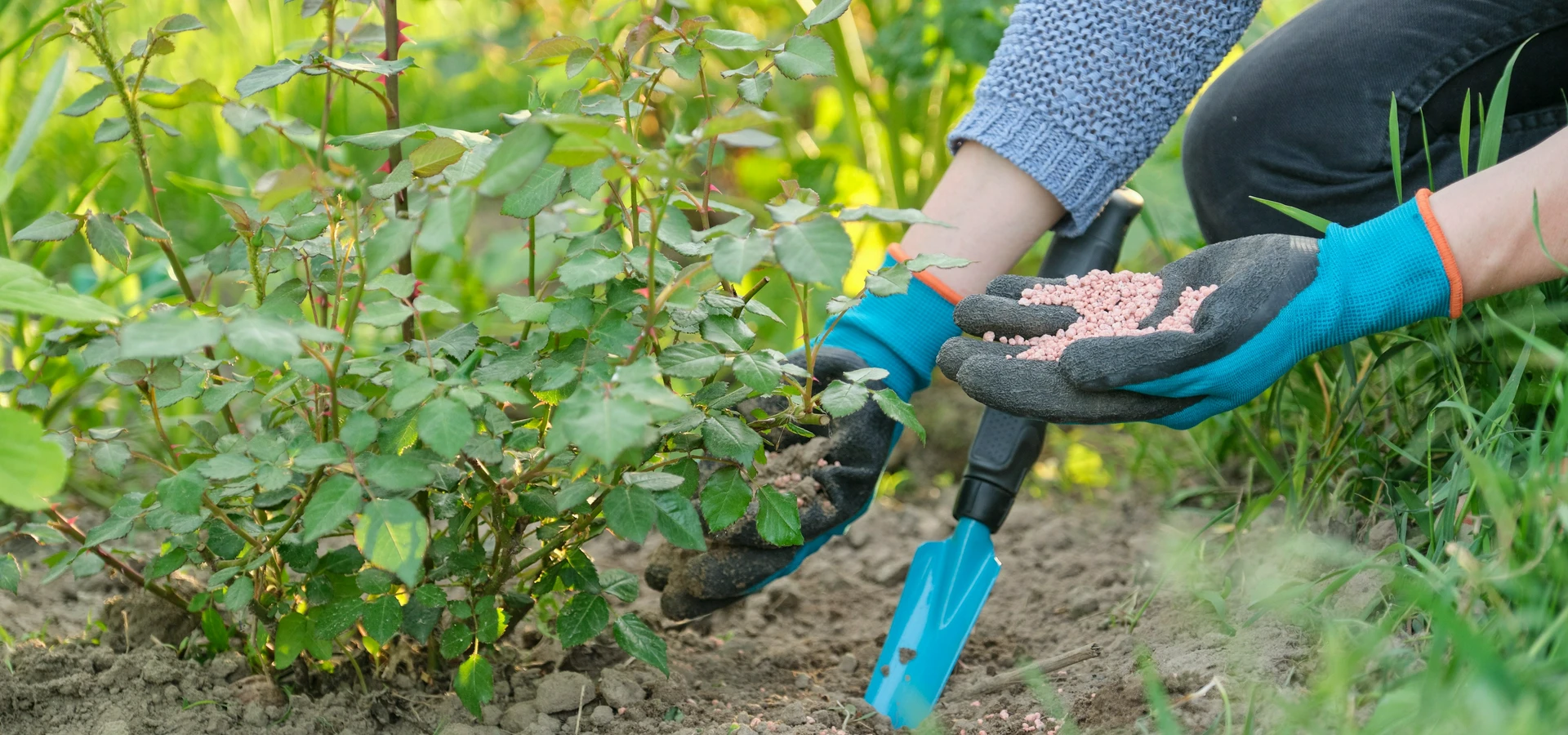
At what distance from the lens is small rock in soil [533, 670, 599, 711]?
3.84 feet

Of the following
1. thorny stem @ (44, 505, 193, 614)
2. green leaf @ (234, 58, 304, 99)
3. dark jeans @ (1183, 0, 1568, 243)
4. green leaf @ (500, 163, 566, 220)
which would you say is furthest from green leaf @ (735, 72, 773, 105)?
dark jeans @ (1183, 0, 1568, 243)

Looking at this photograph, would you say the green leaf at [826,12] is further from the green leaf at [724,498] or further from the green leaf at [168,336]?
the green leaf at [168,336]

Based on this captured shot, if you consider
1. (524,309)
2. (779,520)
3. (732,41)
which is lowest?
(779,520)

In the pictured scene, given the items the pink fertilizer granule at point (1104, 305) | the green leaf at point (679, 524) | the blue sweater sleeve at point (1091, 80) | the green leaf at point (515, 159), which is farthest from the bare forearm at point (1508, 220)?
the green leaf at point (515, 159)

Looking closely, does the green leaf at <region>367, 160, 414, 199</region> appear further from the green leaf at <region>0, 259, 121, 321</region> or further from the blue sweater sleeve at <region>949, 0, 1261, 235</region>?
the blue sweater sleeve at <region>949, 0, 1261, 235</region>

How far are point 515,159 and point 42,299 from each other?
1.31 feet

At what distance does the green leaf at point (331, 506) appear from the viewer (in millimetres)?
851

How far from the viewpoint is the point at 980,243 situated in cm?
142

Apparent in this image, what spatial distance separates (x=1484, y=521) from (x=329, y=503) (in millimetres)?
994

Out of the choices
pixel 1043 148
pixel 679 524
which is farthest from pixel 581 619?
pixel 1043 148

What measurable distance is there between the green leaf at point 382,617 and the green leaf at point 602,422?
1.12ft

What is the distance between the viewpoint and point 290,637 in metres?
1.06

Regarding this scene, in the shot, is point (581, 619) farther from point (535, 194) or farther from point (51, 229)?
point (51, 229)

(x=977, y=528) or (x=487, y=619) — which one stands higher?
(x=487, y=619)
